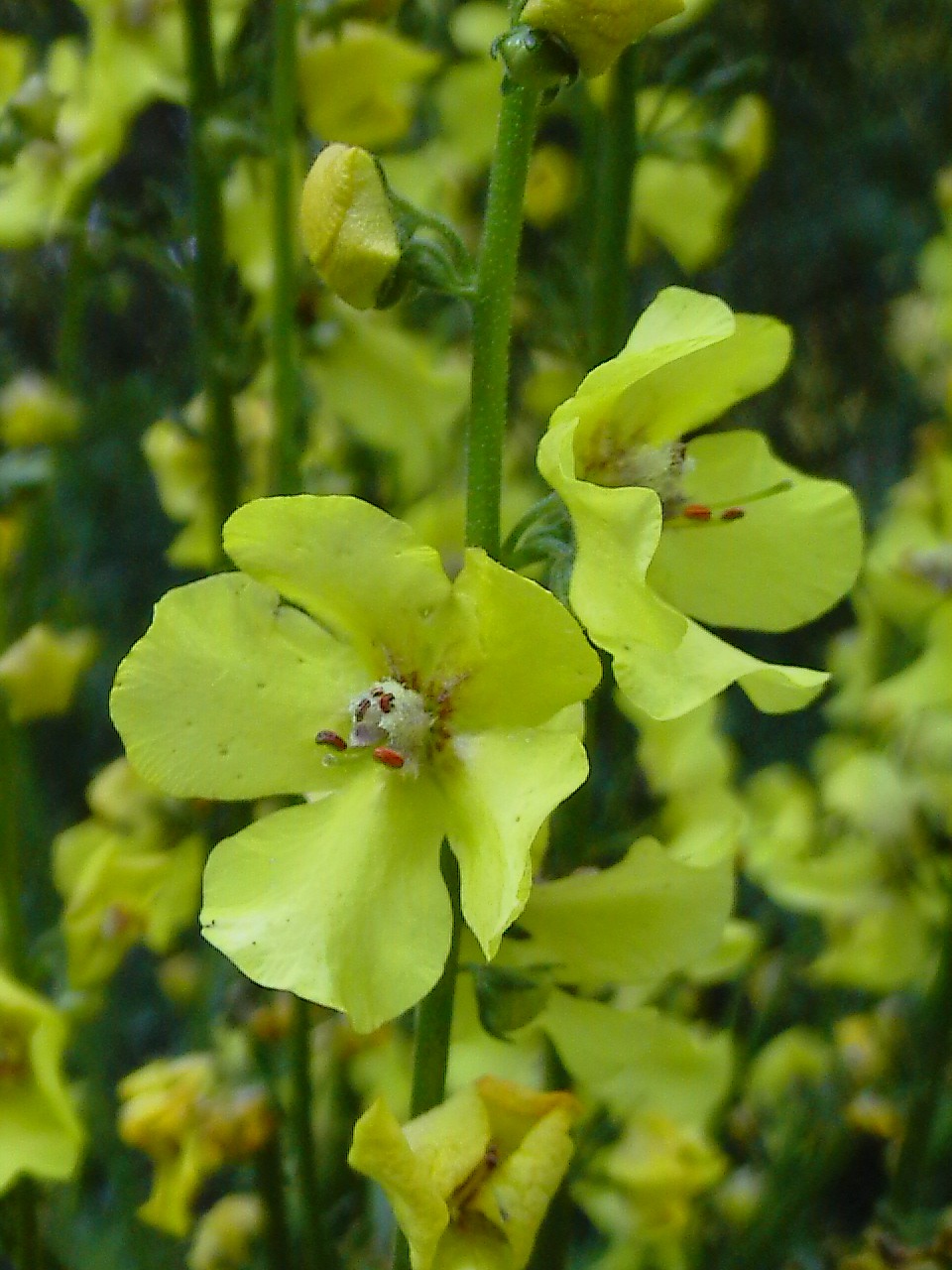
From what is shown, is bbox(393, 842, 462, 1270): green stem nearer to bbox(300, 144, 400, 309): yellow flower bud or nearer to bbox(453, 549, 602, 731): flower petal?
bbox(453, 549, 602, 731): flower petal

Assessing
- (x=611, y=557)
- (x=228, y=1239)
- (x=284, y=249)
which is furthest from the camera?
(x=228, y=1239)

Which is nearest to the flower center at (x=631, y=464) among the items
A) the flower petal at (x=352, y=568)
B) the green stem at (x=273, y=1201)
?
the flower petal at (x=352, y=568)

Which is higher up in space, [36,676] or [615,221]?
[615,221]

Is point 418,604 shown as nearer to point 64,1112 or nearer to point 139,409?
point 64,1112

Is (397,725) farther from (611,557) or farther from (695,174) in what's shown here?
(695,174)

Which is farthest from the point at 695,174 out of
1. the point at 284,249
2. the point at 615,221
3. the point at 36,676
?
the point at 36,676

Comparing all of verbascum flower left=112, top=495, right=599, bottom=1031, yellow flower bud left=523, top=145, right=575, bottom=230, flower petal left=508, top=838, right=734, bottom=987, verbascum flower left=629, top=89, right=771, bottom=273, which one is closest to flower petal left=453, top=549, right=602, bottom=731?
verbascum flower left=112, top=495, right=599, bottom=1031

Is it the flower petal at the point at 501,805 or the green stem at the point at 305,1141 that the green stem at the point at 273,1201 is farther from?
the flower petal at the point at 501,805
